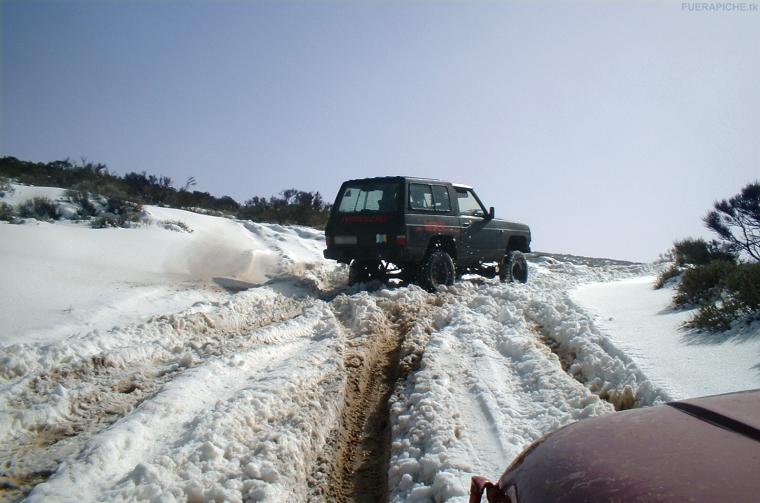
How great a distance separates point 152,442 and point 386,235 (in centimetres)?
600

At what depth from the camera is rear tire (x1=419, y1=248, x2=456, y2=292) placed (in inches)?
358

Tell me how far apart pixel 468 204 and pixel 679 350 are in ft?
19.8

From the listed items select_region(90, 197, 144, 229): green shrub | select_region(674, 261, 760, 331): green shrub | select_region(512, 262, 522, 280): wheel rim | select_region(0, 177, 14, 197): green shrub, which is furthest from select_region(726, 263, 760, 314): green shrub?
select_region(0, 177, 14, 197): green shrub

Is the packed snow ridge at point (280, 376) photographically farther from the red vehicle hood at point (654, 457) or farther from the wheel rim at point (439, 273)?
the red vehicle hood at point (654, 457)

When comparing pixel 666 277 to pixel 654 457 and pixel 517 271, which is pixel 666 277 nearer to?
pixel 517 271

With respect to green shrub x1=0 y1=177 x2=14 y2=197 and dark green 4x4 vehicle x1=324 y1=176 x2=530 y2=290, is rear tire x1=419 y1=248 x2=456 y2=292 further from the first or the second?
green shrub x1=0 y1=177 x2=14 y2=197

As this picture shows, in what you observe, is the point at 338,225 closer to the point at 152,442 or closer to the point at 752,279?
the point at 752,279

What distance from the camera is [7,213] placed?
1074 centimetres

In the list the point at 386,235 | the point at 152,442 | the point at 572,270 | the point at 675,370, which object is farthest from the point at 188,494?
the point at 572,270

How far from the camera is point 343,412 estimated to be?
3996 millimetres

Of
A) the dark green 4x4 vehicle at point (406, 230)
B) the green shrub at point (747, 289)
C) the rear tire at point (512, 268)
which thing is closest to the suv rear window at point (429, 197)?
the dark green 4x4 vehicle at point (406, 230)

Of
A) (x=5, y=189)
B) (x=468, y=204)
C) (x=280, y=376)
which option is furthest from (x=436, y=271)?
(x=5, y=189)

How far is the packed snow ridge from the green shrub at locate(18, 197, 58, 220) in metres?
3.38

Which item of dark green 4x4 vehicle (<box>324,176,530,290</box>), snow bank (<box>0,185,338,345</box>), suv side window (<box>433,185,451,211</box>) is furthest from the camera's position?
suv side window (<box>433,185,451,211</box>)
